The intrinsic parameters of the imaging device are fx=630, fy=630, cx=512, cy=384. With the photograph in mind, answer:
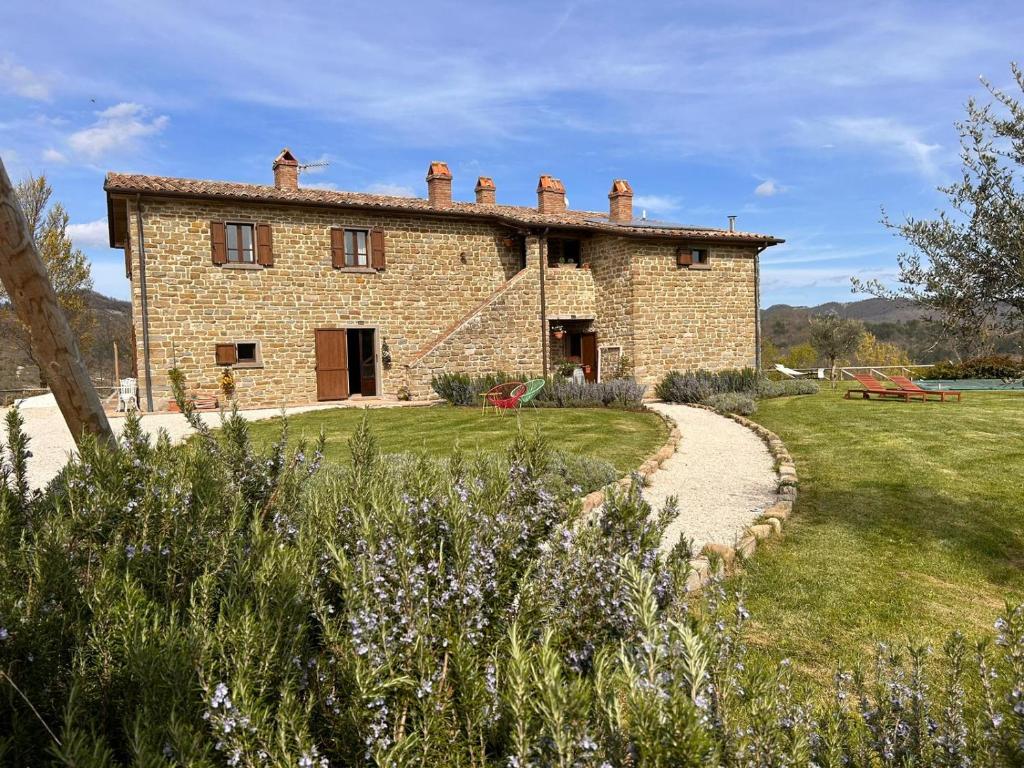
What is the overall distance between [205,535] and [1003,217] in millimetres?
6138

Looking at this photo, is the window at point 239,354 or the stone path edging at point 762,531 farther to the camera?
the window at point 239,354

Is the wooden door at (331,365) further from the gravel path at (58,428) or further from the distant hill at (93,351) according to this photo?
the distant hill at (93,351)

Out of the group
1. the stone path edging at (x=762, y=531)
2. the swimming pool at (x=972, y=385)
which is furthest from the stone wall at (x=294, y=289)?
the swimming pool at (x=972, y=385)

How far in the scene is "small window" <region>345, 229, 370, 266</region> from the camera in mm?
18969

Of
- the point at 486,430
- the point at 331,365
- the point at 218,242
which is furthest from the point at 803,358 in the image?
the point at 218,242

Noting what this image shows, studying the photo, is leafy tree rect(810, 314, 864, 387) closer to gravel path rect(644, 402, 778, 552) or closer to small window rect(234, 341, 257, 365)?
gravel path rect(644, 402, 778, 552)

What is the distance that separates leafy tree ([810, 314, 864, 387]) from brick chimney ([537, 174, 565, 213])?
19.4 m

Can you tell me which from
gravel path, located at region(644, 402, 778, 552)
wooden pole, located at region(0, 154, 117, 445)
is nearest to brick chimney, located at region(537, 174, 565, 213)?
gravel path, located at region(644, 402, 778, 552)

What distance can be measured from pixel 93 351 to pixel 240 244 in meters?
24.2

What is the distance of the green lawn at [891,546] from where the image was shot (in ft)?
12.9

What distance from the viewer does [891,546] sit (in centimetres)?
540

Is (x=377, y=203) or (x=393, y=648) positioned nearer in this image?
(x=393, y=648)

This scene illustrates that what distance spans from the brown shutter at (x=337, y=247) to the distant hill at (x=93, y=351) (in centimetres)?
1165

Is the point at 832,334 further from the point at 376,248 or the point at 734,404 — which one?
the point at 376,248
